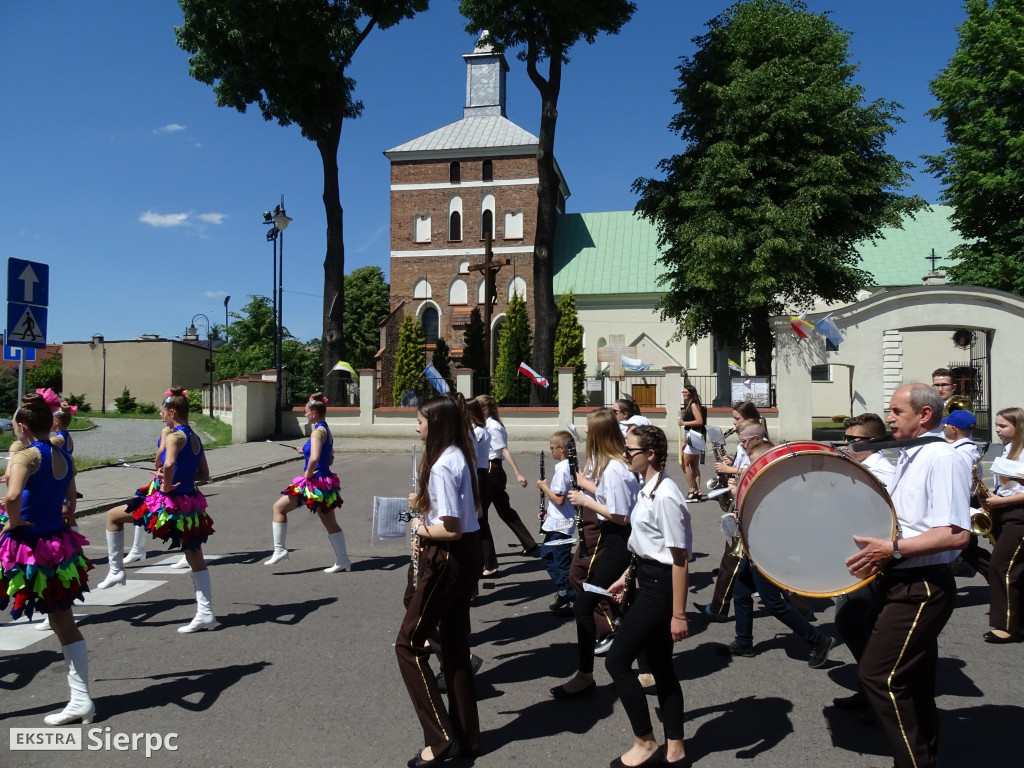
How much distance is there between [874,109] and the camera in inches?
1006

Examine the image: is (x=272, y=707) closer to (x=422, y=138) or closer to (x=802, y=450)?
(x=802, y=450)

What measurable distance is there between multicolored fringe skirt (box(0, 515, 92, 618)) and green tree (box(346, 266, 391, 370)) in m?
53.5

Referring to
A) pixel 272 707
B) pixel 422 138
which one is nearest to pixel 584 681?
pixel 272 707

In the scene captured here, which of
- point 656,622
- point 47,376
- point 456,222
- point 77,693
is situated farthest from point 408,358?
point 47,376

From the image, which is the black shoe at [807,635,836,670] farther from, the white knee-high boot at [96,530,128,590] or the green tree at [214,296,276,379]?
the green tree at [214,296,276,379]

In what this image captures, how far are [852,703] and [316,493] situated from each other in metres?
5.37

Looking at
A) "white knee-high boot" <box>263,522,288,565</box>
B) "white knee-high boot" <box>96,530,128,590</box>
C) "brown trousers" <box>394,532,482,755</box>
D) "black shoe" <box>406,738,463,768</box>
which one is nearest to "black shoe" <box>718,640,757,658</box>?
"brown trousers" <box>394,532,482,755</box>

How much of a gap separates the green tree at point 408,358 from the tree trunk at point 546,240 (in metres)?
13.1

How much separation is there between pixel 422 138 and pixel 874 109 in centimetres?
2536

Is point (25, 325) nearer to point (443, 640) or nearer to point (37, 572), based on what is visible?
point (37, 572)

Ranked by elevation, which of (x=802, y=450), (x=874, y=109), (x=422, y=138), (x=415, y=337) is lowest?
(x=802, y=450)

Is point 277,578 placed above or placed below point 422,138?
below

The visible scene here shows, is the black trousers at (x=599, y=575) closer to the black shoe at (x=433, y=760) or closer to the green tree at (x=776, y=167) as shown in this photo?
the black shoe at (x=433, y=760)

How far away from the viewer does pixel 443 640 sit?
4.05 meters
